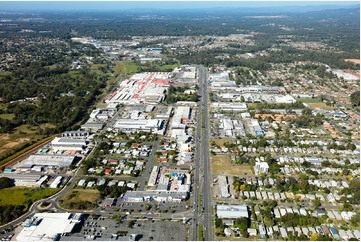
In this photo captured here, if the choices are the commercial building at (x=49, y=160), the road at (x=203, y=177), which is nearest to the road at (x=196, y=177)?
the road at (x=203, y=177)

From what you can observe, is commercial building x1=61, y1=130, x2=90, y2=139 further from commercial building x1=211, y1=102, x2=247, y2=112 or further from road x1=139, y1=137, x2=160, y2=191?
commercial building x1=211, y1=102, x2=247, y2=112

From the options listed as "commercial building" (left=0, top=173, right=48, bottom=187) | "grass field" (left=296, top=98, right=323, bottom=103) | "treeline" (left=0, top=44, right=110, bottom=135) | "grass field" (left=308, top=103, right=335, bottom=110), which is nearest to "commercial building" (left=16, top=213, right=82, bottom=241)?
"commercial building" (left=0, top=173, right=48, bottom=187)

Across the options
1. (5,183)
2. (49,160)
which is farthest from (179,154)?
(5,183)

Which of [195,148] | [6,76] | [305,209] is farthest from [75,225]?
[6,76]

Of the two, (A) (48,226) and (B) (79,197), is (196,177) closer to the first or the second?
(B) (79,197)

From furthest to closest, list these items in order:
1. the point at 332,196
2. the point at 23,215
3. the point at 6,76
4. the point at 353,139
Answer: the point at 6,76 → the point at 353,139 → the point at 332,196 → the point at 23,215

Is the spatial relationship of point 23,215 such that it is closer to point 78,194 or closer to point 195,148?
point 78,194
